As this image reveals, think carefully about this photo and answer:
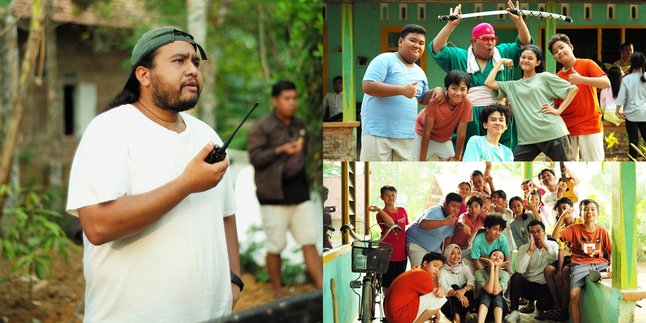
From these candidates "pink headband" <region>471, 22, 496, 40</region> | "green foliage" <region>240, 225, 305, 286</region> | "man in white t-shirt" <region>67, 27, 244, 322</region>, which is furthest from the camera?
"green foliage" <region>240, 225, 305, 286</region>

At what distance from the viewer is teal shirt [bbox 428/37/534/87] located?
14.0 feet

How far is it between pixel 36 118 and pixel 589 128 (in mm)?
12459

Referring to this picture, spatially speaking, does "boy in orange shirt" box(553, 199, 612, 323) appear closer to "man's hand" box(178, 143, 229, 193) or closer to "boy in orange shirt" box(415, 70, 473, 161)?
"boy in orange shirt" box(415, 70, 473, 161)

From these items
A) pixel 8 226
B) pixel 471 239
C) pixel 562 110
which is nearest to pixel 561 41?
pixel 562 110

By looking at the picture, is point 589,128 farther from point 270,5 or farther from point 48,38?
point 270,5

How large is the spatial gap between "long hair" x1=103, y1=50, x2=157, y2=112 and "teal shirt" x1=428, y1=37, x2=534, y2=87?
1.38 m

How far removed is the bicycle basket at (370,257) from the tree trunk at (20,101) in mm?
3642

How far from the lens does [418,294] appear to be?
14.5 ft

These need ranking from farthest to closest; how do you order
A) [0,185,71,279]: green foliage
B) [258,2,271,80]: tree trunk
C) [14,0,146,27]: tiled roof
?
[258,2,271,80]: tree trunk, [14,0,146,27]: tiled roof, [0,185,71,279]: green foliage

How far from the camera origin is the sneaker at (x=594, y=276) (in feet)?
14.3

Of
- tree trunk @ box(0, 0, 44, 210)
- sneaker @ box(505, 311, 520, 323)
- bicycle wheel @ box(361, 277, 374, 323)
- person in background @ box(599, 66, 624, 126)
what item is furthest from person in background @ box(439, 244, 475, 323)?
tree trunk @ box(0, 0, 44, 210)

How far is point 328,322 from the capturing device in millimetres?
4473

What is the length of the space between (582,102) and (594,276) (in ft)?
2.33

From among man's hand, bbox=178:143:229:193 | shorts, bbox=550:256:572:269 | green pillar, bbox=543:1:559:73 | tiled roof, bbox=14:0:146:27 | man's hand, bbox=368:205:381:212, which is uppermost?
tiled roof, bbox=14:0:146:27
